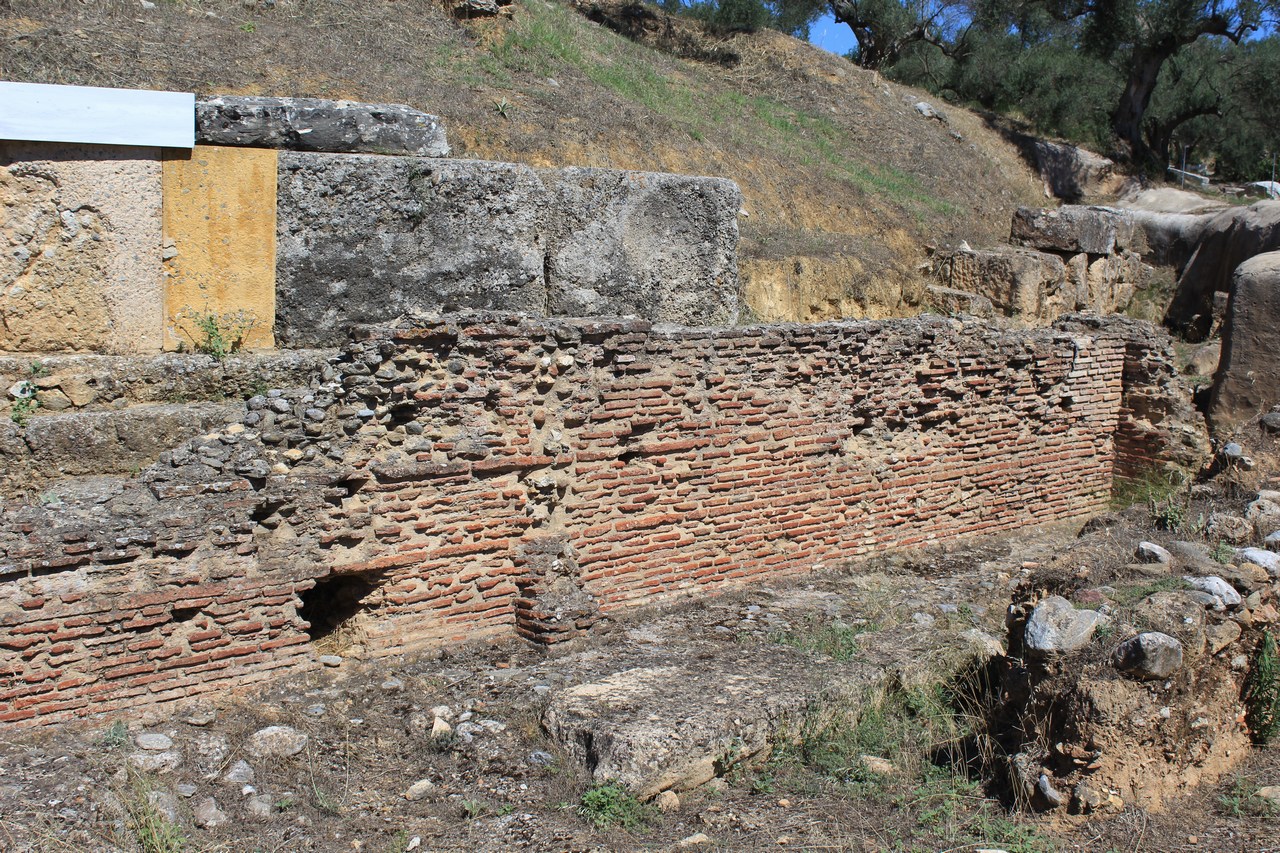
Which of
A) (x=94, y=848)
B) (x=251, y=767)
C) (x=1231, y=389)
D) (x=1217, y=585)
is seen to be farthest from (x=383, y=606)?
(x=1231, y=389)

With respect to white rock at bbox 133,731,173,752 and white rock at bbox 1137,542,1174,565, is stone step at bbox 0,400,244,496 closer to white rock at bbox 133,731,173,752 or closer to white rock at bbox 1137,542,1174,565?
white rock at bbox 133,731,173,752

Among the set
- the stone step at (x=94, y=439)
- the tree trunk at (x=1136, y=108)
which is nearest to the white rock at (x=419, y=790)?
the stone step at (x=94, y=439)

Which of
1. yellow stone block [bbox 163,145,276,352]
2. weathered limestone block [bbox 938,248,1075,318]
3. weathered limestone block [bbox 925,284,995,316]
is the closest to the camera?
yellow stone block [bbox 163,145,276,352]

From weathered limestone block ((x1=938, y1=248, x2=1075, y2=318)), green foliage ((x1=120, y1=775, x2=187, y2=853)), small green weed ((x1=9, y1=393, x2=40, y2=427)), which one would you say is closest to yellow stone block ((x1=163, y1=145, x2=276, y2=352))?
small green weed ((x1=9, y1=393, x2=40, y2=427))

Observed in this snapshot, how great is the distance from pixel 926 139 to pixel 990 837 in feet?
53.2

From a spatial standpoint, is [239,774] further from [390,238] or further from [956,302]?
[956,302]

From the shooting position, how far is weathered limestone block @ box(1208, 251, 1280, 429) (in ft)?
29.4

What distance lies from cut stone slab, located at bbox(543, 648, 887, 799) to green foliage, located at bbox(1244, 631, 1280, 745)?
5.11ft

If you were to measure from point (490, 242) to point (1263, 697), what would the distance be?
4456mm

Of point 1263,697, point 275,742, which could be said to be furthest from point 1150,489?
point 275,742

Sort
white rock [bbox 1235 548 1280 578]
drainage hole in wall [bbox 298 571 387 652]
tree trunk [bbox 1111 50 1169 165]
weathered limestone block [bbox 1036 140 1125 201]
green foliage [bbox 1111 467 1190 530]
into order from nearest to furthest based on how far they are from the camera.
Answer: white rock [bbox 1235 548 1280 578], drainage hole in wall [bbox 298 571 387 652], green foliage [bbox 1111 467 1190 530], weathered limestone block [bbox 1036 140 1125 201], tree trunk [bbox 1111 50 1169 165]

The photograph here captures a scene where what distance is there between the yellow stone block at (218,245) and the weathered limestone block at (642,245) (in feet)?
5.56

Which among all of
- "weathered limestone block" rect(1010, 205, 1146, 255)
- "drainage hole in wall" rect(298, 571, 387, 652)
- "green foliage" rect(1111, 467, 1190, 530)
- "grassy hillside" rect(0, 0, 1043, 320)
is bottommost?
"drainage hole in wall" rect(298, 571, 387, 652)

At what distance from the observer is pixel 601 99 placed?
39.9ft
